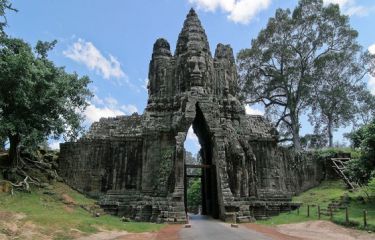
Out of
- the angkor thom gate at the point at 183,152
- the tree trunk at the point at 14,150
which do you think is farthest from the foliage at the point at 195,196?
the tree trunk at the point at 14,150

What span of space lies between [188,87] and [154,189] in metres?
6.79

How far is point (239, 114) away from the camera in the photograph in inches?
1037

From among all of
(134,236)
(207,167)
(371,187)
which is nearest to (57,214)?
(134,236)

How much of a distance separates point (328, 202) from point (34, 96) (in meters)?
16.7

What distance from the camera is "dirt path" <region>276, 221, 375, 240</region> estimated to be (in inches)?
568

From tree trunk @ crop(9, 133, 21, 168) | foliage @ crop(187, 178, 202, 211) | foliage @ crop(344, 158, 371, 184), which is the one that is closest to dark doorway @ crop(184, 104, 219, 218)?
foliage @ crop(344, 158, 371, 184)

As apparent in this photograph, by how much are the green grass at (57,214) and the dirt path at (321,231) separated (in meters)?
5.55

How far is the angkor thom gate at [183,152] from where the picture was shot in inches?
849

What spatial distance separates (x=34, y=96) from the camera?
19828mm

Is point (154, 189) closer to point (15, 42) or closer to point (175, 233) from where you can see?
point (175, 233)

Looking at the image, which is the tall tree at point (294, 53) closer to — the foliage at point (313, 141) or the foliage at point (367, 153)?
the foliage at point (313, 141)

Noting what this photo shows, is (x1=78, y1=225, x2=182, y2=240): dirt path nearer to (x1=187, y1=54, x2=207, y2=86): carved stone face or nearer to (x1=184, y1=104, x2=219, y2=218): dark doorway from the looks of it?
(x1=184, y1=104, x2=219, y2=218): dark doorway

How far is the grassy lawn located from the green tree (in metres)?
11.6

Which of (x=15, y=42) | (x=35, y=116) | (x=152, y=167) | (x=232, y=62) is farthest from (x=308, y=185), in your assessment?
(x=15, y=42)
